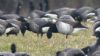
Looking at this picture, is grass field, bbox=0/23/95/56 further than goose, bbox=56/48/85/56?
Yes

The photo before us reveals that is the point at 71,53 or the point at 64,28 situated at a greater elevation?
the point at 71,53

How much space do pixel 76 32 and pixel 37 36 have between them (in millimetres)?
1145

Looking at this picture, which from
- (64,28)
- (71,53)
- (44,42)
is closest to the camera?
(71,53)

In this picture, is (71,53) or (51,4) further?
(51,4)

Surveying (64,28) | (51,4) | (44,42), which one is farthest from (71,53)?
(51,4)

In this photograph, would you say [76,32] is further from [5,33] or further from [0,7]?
→ [0,7]

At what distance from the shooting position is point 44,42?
1150 cm

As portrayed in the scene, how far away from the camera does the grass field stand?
10391mm

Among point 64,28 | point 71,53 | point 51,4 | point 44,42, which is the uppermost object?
point 71,53

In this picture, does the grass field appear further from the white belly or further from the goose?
the goose

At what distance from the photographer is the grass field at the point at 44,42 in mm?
10391

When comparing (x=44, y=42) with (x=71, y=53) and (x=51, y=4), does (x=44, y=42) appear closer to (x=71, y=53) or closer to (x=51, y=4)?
(x=71, y=53)

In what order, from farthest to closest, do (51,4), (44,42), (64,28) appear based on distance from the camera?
(51,4) → (64,28) → (44,42)

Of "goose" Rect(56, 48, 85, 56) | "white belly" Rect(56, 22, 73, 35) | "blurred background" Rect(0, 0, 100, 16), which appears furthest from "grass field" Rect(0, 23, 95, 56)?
"blurred background" Rect(0, 0, 100, 16)
